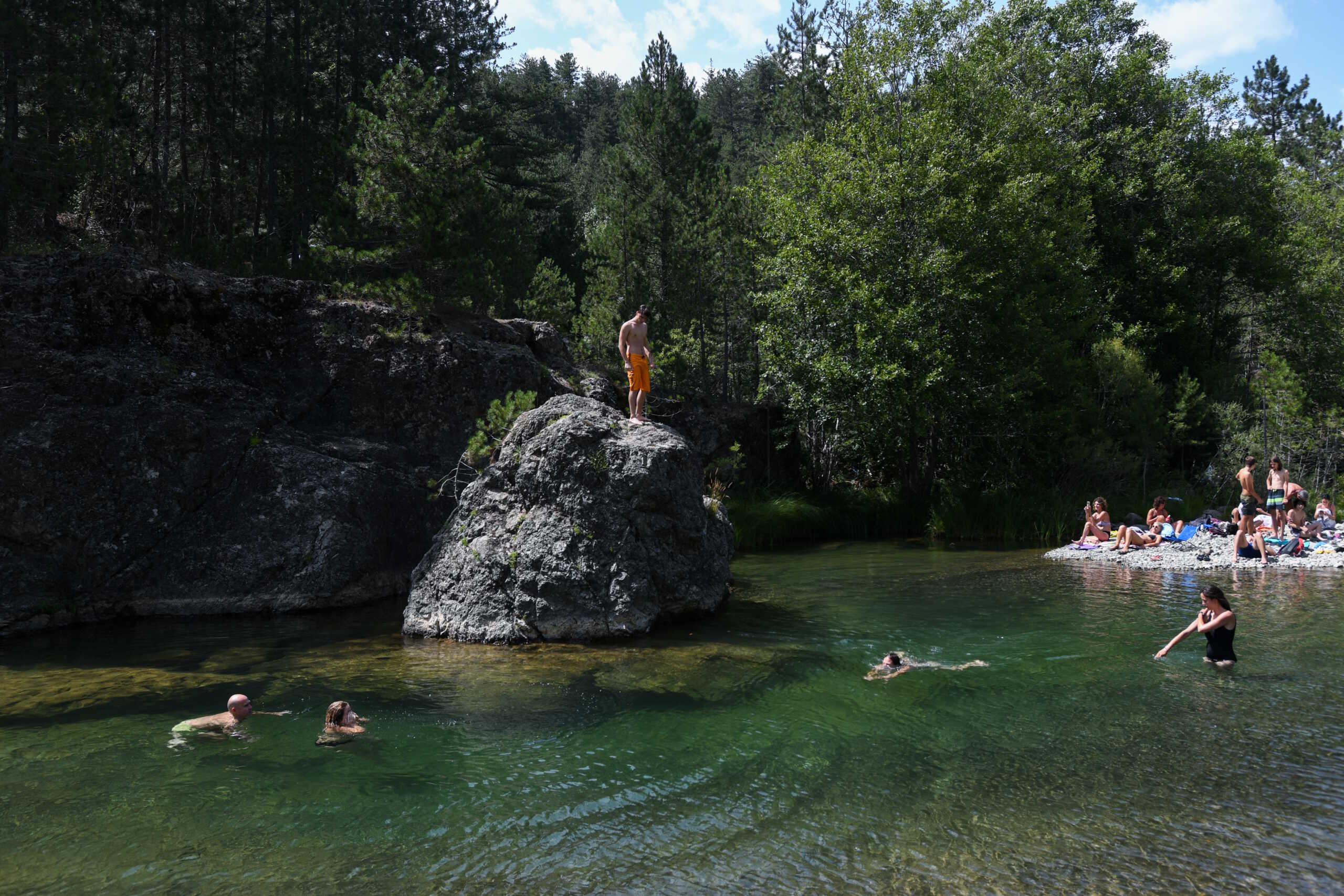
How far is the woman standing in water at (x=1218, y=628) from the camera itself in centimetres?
1052

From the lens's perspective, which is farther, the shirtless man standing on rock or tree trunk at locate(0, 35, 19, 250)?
tree trunk at locate(0, 35, 19, 250)

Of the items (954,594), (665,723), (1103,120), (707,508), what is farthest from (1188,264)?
(665,723)

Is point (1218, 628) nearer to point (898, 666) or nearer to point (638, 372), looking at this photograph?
point (898, 666)

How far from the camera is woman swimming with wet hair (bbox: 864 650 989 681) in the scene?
422 inches

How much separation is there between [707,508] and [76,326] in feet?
36.9

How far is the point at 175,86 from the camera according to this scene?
1018 inches

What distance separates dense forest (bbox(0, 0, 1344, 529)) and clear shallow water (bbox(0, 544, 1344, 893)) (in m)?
10.1

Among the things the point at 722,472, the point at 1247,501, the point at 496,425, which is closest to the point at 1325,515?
the point at 1247,501

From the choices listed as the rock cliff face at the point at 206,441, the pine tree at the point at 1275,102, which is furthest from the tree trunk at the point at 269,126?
the pine tree at the point at 1275,102

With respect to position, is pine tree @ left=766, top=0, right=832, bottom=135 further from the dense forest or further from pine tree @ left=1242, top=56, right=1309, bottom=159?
pine tree @ left=1242, top=56, right=1309, bottom=159

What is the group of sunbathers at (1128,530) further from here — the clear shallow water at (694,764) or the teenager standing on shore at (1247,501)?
the clear shallow water at (694,764)

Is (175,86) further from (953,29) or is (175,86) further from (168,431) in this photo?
(953,29)

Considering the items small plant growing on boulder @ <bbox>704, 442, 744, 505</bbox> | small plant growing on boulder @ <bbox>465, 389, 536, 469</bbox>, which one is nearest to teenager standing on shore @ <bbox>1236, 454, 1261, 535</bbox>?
small plant growing on boulder @ <bbox>704, 442, 744, 505</bbox>

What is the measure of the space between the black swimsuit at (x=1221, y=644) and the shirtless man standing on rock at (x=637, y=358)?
8.13 m
